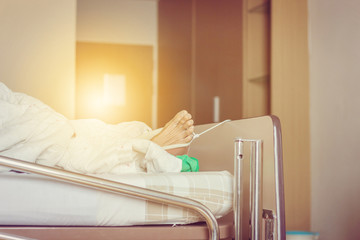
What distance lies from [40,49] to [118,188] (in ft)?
5.65

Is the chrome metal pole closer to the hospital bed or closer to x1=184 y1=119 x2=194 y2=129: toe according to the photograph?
the hospital bed

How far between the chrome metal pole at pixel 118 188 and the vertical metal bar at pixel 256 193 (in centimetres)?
10

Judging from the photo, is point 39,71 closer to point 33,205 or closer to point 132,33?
point 33,205

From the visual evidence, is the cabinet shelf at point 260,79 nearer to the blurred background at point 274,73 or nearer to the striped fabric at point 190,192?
the blurred background at point 274,73

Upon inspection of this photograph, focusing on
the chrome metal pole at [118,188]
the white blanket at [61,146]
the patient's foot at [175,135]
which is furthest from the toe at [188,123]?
the chrome metal pole at [118,188]

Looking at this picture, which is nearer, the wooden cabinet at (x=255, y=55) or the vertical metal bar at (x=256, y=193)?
the vertical metal bar at (x=256, y=193)

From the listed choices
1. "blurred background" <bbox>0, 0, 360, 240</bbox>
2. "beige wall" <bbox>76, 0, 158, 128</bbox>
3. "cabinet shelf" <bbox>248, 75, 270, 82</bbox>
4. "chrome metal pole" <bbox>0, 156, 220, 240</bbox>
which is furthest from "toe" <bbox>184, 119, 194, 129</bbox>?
"beige wall" <bbox>76, 0, 158, 128</bbox>

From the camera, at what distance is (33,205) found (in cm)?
96

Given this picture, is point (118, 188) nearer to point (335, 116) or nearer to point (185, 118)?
point (185, 118)

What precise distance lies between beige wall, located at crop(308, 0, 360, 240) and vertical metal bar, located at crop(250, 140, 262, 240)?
1.04 meters

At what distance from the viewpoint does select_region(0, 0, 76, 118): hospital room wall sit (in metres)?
2.30

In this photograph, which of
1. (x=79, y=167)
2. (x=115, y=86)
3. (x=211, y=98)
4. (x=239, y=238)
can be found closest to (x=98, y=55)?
(x=115, y=86)

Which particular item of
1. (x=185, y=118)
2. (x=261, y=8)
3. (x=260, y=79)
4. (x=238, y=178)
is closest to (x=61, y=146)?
(x=185, y=118)

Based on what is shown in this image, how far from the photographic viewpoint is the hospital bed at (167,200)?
957 millimetres
